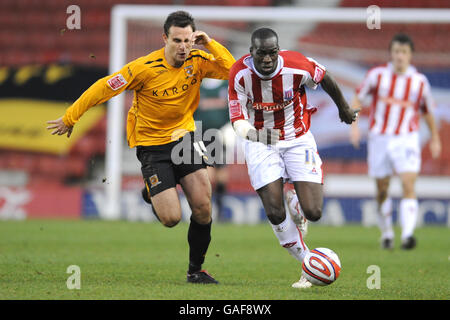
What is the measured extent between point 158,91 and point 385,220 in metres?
4.42

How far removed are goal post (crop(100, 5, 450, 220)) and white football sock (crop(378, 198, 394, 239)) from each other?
16.1 feet

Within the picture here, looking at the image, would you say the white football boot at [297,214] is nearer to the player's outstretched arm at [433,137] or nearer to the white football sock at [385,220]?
the white football sock at [385,220]

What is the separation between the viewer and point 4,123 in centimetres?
1528

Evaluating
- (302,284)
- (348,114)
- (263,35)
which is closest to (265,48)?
(263,35)

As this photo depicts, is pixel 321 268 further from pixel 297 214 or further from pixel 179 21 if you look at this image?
pixel 179 21

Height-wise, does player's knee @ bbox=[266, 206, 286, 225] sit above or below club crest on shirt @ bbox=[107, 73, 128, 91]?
below

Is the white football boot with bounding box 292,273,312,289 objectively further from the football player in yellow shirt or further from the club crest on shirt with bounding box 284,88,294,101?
the club crest on shirt with bounding box 284,88,294,101

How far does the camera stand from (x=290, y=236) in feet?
18.9

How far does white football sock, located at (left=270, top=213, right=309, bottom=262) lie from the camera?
18.9 feet

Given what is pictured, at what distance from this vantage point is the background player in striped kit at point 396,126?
930cm

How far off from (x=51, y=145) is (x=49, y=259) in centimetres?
801

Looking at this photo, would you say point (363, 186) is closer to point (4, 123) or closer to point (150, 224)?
point (150, 224)

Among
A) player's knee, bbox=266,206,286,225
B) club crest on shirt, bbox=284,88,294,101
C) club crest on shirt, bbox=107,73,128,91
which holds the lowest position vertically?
player's knee, bbox=266,206,286,225

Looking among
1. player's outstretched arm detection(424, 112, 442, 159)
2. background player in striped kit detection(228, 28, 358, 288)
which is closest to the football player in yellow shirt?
background player in striped kit detection(228, 28, 358, 288)
